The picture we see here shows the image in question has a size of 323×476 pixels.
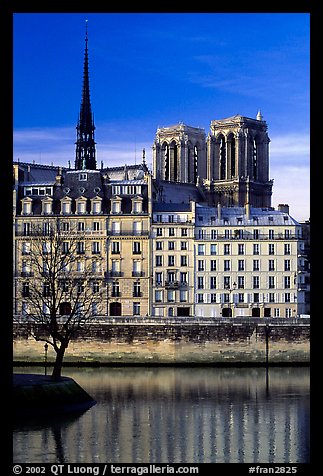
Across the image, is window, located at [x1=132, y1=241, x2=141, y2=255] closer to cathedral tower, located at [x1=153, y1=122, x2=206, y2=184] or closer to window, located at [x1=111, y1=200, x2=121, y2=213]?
window, located at [x1=111, y1=200, x2=121, y2=213]

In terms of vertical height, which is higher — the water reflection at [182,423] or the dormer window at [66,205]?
the dormer window at [66,205]

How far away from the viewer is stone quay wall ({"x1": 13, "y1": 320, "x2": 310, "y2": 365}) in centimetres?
4650

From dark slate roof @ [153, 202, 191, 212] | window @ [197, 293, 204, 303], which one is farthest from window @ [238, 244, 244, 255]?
dark slate roof @ [153, 202, 191, 212]

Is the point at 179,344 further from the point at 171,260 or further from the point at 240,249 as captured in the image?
the point at 240,249

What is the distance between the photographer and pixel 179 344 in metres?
47.2

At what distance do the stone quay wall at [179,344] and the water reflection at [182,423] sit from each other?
4.44 m

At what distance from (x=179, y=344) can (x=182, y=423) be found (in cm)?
1960

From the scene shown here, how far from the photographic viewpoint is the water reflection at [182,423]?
870 inches

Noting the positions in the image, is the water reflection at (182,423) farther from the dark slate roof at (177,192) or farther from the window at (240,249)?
the dark slate roof at (177,192)

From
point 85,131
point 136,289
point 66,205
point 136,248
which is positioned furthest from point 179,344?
point 85,131

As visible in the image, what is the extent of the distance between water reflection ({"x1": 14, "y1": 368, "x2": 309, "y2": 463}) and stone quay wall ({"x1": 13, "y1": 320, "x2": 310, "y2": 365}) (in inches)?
175

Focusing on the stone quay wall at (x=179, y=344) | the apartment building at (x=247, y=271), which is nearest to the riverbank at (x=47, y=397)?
the stone quay wall at (x=179, y=344)
